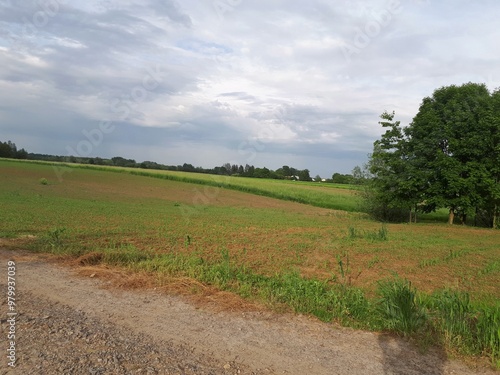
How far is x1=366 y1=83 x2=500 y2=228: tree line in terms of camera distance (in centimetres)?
2239

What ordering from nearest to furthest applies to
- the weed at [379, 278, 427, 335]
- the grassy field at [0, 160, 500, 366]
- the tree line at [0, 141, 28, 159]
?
1. the weed at [379, 278, 427, 335]
2. the grassy field at [0, 160, 500, 366]
3. the tree line at [0, 141, 28, 159]

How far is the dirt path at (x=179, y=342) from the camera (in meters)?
4.02

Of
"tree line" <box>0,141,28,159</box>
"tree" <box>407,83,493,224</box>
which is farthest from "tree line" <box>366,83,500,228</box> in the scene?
"tree line" <box>0,141,28,159</box>

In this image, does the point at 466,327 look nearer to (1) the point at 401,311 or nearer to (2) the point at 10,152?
(1) the point at 401,311

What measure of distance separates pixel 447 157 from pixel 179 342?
22585 mm

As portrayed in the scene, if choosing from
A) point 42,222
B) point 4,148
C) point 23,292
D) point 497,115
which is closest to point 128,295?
point 23,292

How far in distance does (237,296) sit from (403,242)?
390 inches

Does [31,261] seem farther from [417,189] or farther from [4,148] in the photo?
[4,148]

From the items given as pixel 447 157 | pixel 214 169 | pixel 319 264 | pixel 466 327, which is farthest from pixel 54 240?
pixel 214 169

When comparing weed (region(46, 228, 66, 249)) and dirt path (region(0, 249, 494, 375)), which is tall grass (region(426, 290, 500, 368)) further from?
weed (region(46, 228, 66, 249))

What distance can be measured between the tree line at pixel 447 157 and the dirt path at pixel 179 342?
2063cm

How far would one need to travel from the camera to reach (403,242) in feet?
47.3

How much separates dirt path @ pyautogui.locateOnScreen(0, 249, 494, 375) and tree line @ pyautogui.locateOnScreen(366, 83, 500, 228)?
2063 cm

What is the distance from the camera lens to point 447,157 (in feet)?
75.4
